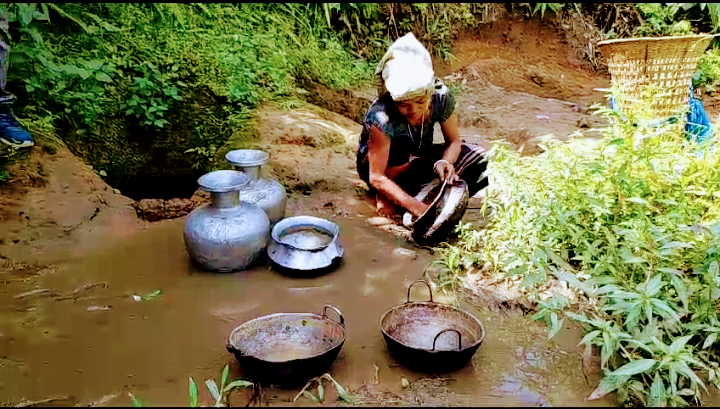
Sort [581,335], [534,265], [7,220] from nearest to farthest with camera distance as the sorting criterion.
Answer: [581,335] → [534,265] → [7,220]

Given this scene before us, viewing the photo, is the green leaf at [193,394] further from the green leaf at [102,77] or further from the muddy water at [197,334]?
the green leaf at [102,77]

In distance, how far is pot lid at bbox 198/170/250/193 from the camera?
3.30m

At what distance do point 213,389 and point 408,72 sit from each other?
7.05ft

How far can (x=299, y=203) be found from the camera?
14.5ft

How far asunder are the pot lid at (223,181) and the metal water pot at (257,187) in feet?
0.51

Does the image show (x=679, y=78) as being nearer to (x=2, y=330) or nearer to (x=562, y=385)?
(x=562, y=385)

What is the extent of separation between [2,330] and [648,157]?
3048mm

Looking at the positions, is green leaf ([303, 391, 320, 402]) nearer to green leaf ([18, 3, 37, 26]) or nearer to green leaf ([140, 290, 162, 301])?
green leaf ([140, 290, 162, 301])

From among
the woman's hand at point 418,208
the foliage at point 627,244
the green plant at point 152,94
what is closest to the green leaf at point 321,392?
the foliage at point 627,244

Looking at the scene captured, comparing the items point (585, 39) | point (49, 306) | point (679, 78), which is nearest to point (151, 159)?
point (49, 306)

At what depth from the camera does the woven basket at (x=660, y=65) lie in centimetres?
447

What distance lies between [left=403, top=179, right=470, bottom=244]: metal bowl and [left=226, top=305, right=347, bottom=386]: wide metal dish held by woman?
1.11 metres

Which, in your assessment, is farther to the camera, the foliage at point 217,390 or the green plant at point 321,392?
the green plant at point 321,392

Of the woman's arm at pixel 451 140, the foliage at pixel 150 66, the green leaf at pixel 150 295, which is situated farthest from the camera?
the foliage at pixel 150 66
